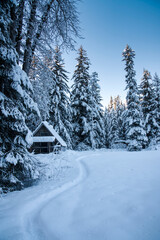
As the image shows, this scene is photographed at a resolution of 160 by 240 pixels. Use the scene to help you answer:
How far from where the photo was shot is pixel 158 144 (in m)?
16.6

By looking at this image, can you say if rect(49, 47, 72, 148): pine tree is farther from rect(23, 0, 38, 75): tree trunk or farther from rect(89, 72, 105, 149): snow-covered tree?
rect(23, 0, 38, 75): tree trunk

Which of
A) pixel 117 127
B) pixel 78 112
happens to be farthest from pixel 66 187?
pixel 117 127

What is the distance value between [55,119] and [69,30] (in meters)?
12.6

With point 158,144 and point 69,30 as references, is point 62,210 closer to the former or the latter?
point 69,30

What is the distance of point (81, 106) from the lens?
20281 millimetres

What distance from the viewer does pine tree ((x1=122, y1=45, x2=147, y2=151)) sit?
17.0m

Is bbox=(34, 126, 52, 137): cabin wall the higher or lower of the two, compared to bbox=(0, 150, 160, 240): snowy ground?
higher

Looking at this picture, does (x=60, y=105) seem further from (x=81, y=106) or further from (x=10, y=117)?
(x=10, y=117)

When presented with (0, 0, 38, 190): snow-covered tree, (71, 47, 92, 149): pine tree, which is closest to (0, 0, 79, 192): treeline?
(0, 0, 38, 190): snow-covered tree

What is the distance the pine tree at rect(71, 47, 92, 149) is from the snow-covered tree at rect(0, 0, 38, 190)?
1506cm

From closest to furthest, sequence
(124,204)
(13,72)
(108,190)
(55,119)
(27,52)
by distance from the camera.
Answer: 1. (124,204)
2. (108,190)
3. (13,72)
4. (27,52)
5. (55,119)

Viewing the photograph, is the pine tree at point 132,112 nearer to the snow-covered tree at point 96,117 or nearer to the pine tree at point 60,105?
the snow-covered tree at point 96,117

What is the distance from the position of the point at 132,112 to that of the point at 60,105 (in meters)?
11.3

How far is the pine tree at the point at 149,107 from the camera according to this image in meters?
18.4
